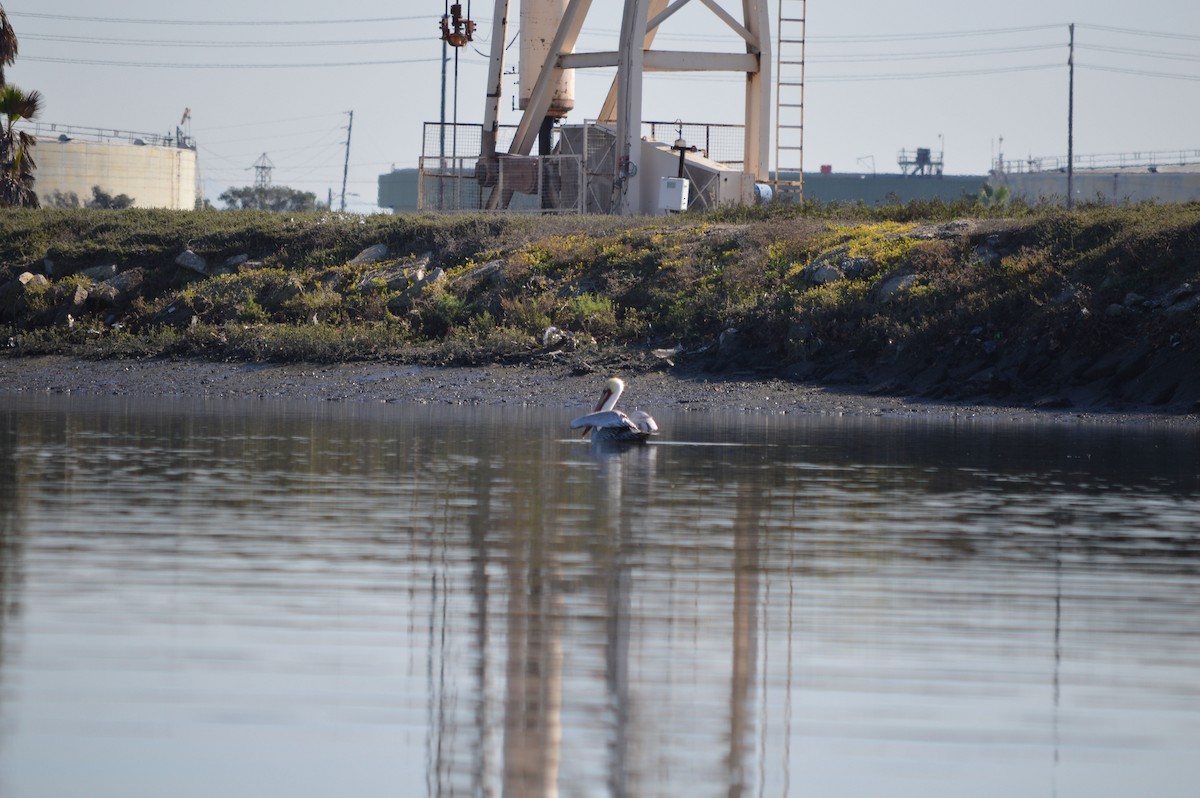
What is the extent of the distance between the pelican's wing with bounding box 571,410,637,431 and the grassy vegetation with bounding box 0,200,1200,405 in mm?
10927

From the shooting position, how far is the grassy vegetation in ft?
96.6

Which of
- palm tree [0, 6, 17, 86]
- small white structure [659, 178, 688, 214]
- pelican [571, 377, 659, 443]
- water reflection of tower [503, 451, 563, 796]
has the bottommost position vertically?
water reflection of tower [503, 451, 563, 796]

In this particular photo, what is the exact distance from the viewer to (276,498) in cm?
1354

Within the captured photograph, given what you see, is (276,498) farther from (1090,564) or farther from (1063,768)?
(1063,768)

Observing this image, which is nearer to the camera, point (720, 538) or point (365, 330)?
point (720, 538)

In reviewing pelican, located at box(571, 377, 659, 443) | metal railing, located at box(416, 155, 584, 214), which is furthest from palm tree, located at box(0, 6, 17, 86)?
pelican, located at box(571, 377, 659, 443)

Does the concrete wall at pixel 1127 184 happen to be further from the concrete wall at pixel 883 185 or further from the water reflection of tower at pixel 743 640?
the water reflection of tower at pixel 743 640

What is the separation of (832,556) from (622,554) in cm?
135

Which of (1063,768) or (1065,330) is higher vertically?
(1065,330)

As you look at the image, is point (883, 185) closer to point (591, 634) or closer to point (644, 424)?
point (644, 424)

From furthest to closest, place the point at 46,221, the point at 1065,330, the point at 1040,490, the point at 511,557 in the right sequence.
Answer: the point at 46,221 < the point at 1065,330 < the point at 1040,490 < the point at 511,557

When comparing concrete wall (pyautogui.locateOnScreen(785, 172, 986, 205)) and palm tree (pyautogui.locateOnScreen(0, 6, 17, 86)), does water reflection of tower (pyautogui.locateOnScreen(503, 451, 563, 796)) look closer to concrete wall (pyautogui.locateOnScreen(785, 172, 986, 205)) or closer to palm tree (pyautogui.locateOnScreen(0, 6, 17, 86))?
palm tree (pyautogui.locateOnScreen(0, 6, 17, 86))

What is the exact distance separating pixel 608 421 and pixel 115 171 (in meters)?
97.1

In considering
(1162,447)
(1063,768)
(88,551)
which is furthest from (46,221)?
(1063,768)
